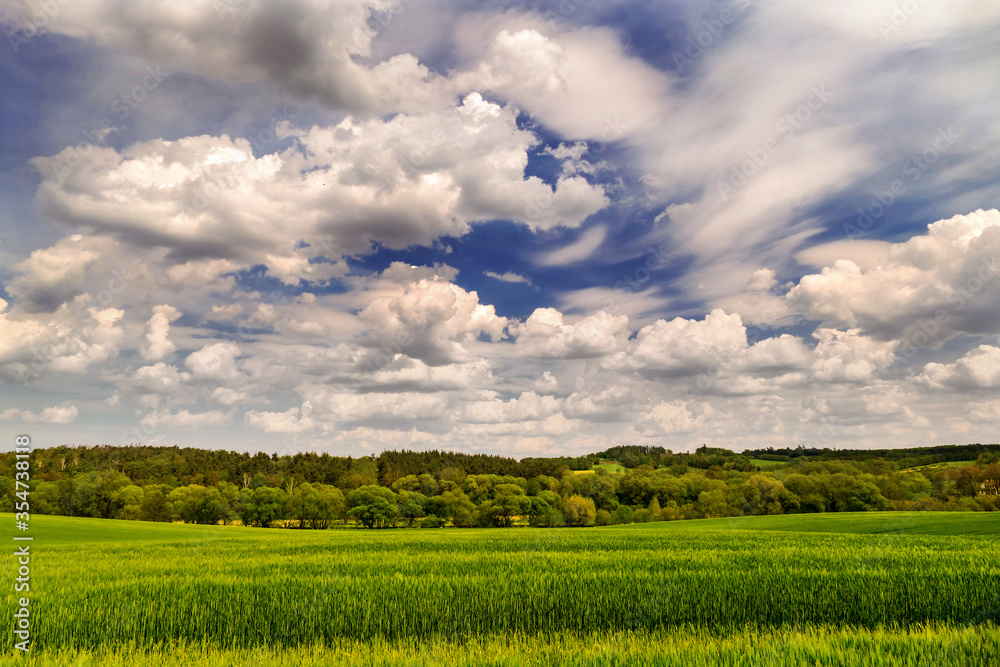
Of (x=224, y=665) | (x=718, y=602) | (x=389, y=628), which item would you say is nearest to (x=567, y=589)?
(x=718, y=602)

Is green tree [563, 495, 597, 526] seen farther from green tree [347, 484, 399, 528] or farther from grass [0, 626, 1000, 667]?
grass [0, 626, 1000, 667]

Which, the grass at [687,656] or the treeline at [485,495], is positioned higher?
the grass at [687,656]

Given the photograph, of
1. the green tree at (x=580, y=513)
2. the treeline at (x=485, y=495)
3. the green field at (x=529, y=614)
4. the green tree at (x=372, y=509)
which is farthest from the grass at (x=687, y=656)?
the green tree at (x=580, y=513)

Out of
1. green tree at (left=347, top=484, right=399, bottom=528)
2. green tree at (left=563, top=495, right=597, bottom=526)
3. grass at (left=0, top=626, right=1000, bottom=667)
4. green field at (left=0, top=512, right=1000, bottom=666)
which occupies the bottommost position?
green tree at (left=563, top=495, right=597, bottom=526)

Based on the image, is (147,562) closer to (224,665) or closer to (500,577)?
(500,577)

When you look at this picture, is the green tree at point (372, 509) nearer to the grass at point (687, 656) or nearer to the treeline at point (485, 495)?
the treeline at point (485, 495)

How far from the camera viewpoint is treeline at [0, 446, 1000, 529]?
339ft

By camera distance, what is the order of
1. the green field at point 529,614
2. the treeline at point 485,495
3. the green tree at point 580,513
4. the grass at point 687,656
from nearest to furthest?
the grass at point 687,656 < the green field at point 529,614 < the treeline at point 485,495 < the green tree at point 580,513

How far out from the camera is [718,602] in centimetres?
1209

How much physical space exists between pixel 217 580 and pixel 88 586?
11.2 feet

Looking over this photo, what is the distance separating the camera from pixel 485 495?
445 feet

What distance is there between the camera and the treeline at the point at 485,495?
10319 cm

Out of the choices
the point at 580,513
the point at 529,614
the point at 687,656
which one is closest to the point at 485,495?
the point at 580,513

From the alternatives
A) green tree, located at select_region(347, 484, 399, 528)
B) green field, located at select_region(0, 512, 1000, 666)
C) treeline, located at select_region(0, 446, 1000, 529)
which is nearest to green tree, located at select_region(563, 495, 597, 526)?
treeline, located at select_region(0, 446, 1000, 529)
